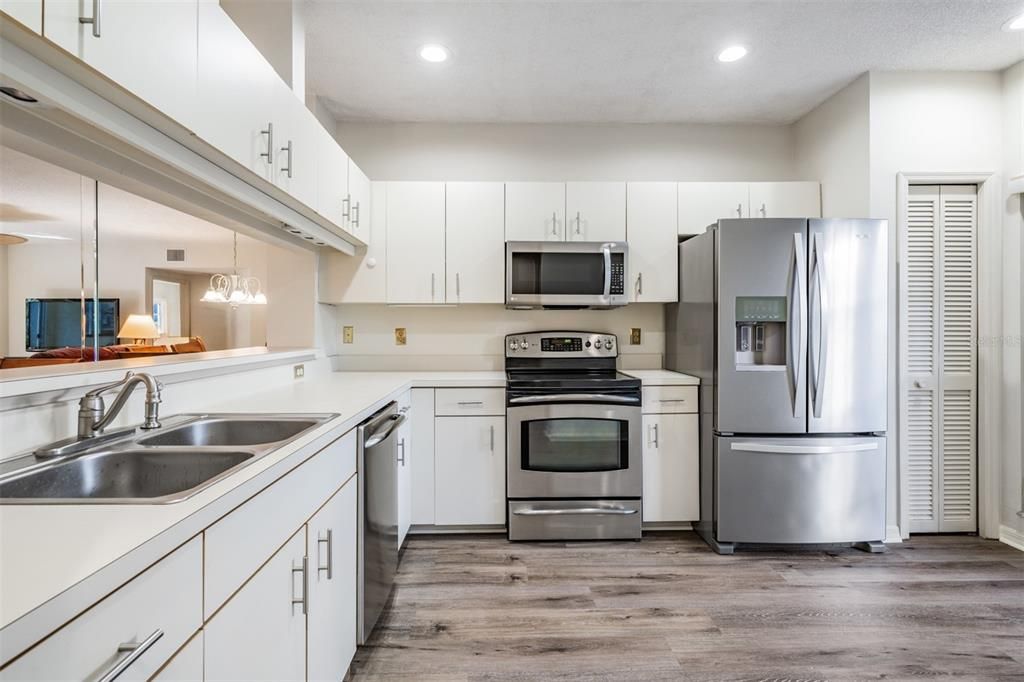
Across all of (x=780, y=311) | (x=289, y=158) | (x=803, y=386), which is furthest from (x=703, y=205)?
(x=289, y=158)

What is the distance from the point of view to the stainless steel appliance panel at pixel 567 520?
2861 mm

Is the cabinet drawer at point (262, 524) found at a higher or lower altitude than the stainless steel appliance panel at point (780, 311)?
lower

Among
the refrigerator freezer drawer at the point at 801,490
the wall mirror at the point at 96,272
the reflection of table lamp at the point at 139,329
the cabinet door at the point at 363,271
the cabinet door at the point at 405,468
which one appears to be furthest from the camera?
the cabinet door at the point at 363,271

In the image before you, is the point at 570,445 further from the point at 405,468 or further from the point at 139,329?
the point at 139,329

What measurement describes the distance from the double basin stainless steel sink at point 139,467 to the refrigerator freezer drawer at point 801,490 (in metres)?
2.19

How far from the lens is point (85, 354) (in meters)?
1.54

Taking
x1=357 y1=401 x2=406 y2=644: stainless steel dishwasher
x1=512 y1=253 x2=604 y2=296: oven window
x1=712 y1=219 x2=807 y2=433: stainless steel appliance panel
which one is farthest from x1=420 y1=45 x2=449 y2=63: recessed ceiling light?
x1=357 y1=401 x2=406 y2=644: stainless steel dishwasher

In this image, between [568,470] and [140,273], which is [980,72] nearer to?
[568,470]

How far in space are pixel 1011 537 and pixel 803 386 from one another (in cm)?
149

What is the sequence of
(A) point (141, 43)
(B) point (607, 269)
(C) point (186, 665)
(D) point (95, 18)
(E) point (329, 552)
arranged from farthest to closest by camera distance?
(B) point (607, 269) → (E) point (329, 552) → (A) point (141, 43) → (D) point (95, 18) → (C) point (186, 665)

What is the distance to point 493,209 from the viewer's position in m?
3.23

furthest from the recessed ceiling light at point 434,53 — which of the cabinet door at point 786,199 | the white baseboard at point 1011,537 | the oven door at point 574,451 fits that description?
the white baseboard at point 1011,537

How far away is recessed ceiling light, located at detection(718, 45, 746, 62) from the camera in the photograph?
103 inches

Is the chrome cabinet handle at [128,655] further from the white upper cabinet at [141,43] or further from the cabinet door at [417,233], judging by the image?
the cabinet door at [417,233]
